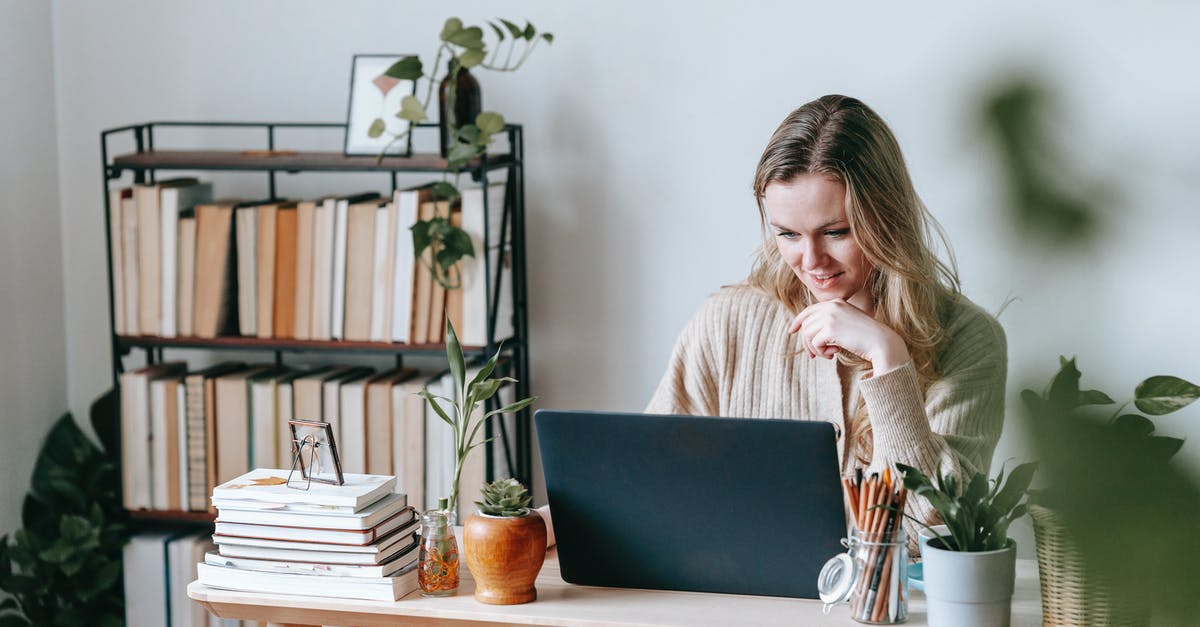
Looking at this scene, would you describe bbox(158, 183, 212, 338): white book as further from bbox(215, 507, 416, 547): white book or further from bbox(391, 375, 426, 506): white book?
bbox(215, 507, 416, 547): white book

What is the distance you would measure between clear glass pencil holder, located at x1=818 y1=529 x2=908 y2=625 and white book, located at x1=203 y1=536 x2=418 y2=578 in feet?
1.61

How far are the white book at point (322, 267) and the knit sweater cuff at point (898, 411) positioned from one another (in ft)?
4.70

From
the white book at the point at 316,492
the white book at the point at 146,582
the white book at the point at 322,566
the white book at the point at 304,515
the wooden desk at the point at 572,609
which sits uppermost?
the white book at the point at 316,492

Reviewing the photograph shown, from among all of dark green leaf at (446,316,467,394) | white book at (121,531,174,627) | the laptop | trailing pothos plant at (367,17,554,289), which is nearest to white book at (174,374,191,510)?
white book at (121,531,174,627)

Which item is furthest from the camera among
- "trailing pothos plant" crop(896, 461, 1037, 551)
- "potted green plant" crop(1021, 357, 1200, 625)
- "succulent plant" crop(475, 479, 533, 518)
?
"succulent plant" crop(475, 479, 533, 518)

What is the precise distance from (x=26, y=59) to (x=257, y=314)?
0.82m

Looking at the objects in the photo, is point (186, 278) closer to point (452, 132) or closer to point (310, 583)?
point (452, 132)

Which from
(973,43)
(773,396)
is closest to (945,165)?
(973,43)

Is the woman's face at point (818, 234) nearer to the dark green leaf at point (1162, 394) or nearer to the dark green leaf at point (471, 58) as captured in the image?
the dark green leaf at point (471, 58)

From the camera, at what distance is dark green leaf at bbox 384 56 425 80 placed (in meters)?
2.52

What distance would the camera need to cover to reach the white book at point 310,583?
1.43 m

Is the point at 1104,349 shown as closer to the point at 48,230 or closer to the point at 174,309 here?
the point at 174,309

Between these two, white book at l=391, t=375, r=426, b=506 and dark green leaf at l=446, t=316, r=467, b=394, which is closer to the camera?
dark green leaf at l=446, t=316, r=467, b=394

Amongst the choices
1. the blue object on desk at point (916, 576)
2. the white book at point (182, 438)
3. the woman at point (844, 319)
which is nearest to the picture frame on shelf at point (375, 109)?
the white book at point (182, 438)
